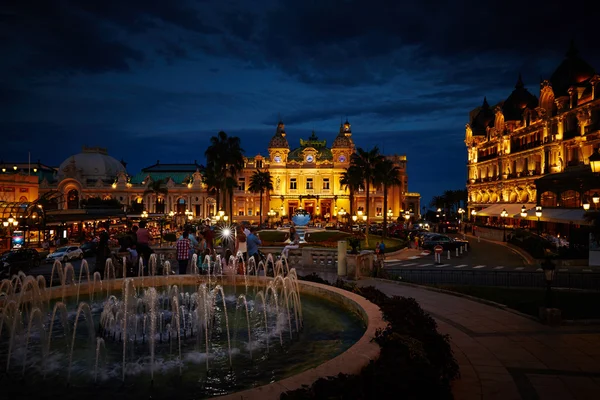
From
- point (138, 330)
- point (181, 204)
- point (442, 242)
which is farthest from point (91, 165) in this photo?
point (138, 330)

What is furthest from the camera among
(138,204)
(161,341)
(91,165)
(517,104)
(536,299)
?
(91,165)

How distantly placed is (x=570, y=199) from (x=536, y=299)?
33.4m

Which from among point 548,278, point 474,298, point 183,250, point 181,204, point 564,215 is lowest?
point 474,298

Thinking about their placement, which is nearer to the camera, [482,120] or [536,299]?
[536,299]

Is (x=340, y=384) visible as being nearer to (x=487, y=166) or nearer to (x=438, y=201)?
(x=487, y=166)

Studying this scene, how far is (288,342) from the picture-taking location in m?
10.9

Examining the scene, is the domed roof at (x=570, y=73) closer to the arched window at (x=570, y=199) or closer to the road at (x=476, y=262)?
the arched window at (x=570, y=199)

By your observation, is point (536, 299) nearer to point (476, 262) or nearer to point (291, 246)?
point (291, 246)

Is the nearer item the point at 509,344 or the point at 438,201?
the point at 509,344

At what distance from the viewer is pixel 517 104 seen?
2749 inches

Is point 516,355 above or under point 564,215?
under

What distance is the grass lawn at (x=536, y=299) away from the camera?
13.6 m

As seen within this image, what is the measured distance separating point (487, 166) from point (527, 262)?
4659cm

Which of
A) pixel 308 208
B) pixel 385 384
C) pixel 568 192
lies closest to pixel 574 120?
pixel 568 192
